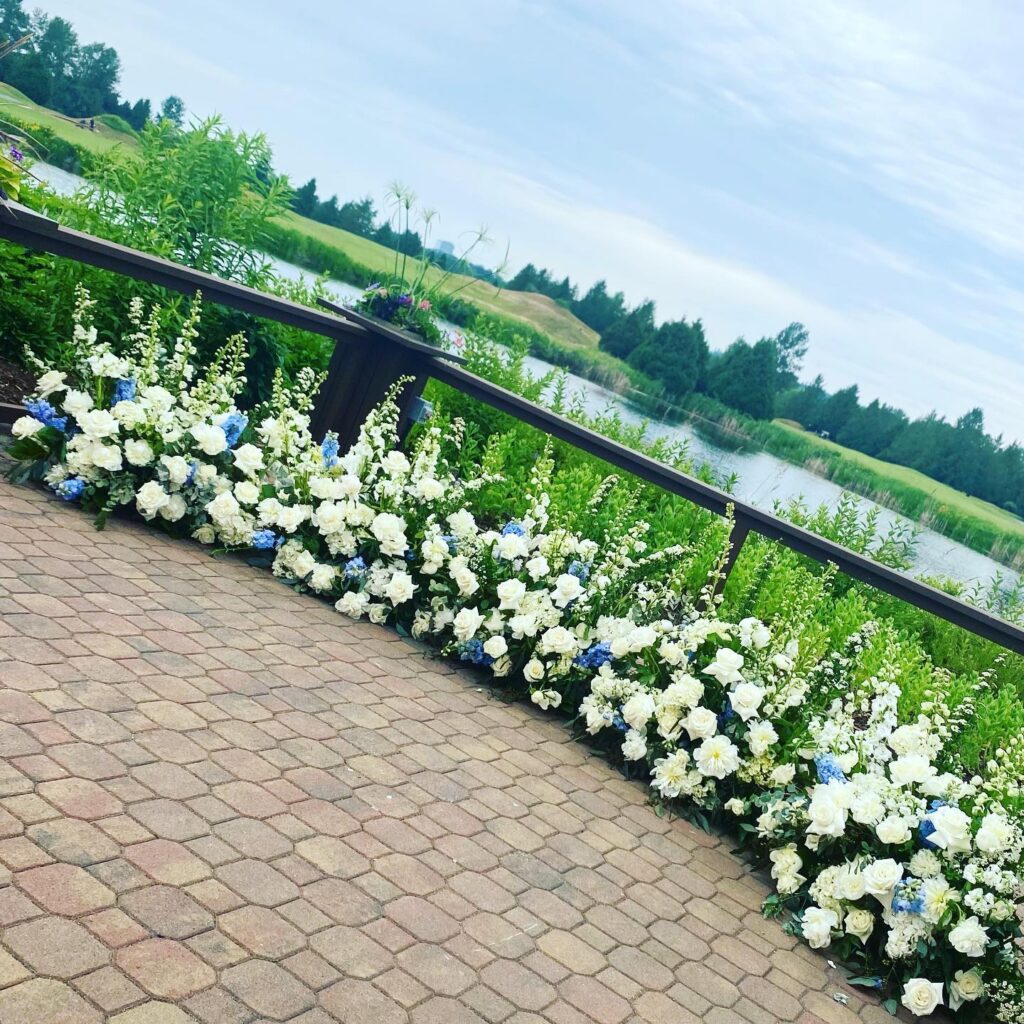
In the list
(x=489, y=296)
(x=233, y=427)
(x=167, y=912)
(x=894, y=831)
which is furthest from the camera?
(x=489, y=296)

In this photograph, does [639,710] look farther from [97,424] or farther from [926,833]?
→ [97,424]

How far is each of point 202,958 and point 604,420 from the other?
8258 mm

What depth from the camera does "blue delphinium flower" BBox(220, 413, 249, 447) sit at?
536 centimetres

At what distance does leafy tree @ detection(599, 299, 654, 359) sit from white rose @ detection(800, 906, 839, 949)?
26722 mm

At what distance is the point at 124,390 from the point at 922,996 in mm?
4298

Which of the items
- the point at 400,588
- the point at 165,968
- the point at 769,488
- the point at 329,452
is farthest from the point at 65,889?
the point at 769,488

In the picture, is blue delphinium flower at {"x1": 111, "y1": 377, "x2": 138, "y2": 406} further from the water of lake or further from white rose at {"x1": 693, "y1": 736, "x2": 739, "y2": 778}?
white rose at {"x1": 693, "y1": 736, "x2": 739, "y2": 778}

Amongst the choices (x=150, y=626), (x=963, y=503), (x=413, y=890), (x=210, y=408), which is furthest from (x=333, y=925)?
(x=963, y=503)

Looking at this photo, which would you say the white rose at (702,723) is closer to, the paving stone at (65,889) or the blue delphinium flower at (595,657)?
the blue delphinium flower at (595,657)

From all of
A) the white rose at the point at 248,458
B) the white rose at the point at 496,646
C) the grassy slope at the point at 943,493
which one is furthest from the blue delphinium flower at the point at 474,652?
the grassy slope at the point at 943,493

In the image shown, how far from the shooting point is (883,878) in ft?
12.0

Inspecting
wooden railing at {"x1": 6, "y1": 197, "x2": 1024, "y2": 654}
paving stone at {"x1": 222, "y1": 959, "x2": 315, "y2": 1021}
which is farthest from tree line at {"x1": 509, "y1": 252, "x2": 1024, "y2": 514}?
paving stone at {"x1": 222, "y1": 959, "x2": 315, "y2": 1021}

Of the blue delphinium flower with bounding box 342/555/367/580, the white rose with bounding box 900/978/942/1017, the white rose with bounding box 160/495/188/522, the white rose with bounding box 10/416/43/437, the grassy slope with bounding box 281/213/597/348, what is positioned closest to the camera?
the white rose with bounding box 900/978/942/1017

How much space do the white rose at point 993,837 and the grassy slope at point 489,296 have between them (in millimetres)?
4722
